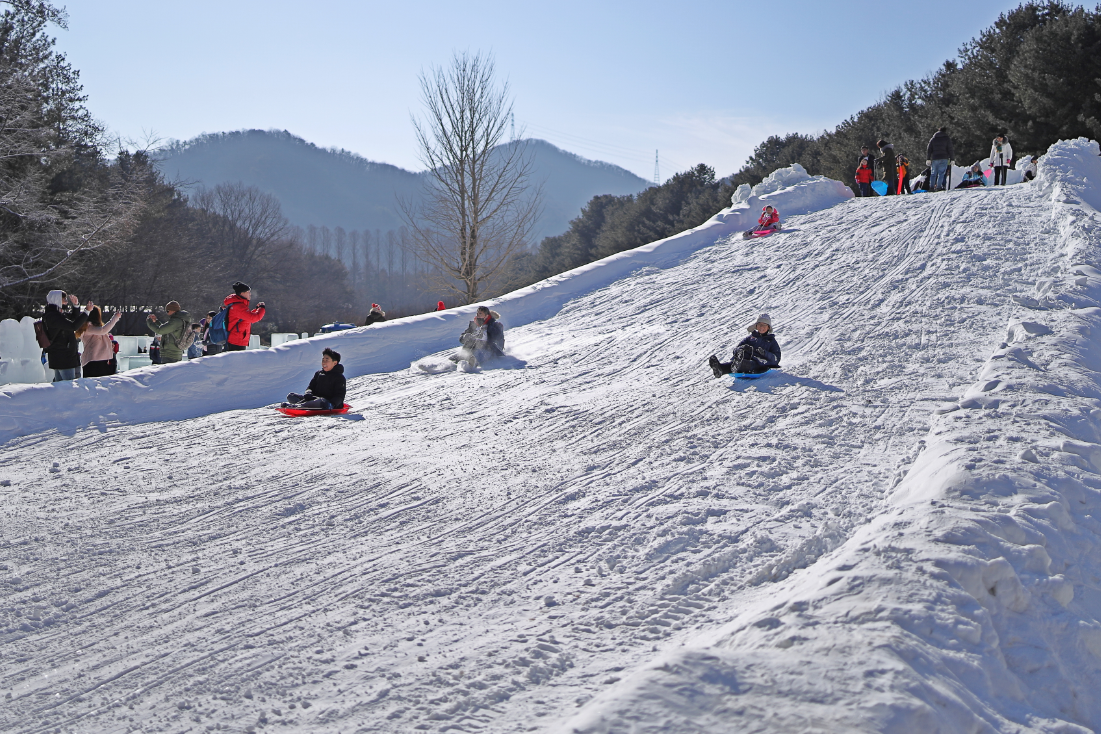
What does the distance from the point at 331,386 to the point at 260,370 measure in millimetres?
1805

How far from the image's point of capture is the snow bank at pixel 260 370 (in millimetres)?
8320

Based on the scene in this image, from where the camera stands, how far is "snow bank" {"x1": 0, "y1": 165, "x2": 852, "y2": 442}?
27.3ft

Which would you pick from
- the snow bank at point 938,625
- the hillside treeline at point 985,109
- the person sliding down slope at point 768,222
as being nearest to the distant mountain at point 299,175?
the hillside treeline at point 985,109

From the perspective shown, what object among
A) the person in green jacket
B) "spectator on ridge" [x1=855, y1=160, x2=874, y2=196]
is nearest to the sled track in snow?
the person in green jacket

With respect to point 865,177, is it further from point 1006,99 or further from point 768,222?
point 1006,99

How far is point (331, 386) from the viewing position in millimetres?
9180

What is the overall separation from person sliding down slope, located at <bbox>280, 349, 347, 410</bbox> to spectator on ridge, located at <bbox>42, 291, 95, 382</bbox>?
2656mm

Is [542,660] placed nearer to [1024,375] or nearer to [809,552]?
[809,552]

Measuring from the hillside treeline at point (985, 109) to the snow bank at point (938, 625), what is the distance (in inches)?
943

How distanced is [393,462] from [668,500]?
2.81m

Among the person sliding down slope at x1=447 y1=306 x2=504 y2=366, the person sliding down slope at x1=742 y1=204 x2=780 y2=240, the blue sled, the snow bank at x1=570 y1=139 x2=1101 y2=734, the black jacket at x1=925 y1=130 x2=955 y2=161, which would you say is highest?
the black jacket at x1=925 y1=130 x2=955 y2=161

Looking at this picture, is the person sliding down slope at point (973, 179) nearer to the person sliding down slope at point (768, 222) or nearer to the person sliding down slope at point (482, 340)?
the person sliding down slope at point (768, 222)

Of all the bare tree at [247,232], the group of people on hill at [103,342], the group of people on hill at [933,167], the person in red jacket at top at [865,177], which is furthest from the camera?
the bare tree at [247,232]

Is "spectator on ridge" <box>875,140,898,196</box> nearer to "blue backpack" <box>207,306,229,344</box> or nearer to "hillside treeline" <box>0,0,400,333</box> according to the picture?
"blue backpack" <box>207,306,229,344</box>
